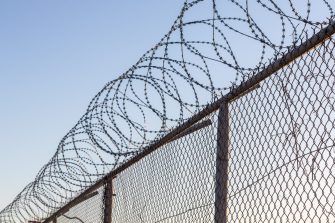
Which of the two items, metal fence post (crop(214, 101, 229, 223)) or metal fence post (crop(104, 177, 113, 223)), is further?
metal fence post (crop(104, 177, 113, 223))

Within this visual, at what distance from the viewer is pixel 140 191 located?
6039mm

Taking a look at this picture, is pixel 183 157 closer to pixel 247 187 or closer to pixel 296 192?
pixel 247 187

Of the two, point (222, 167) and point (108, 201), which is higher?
point (108, 201)

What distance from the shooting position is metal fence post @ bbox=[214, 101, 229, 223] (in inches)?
161

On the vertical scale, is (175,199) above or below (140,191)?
below

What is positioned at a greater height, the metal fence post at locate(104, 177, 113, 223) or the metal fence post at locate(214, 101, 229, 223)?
the metal fence post at locate(104, 177, 113, 223)

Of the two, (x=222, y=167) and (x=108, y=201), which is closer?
(x=222, y=167)

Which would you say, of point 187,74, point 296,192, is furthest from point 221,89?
point 296,192

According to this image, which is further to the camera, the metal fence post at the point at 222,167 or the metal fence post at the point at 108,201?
the metal fence post at the point at 108,201

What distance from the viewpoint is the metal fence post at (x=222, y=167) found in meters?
4.09

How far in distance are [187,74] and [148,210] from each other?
1.86 m

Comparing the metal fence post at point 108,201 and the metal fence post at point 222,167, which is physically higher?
the metal fence post at point 108,201

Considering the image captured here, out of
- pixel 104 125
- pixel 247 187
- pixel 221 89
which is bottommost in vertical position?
pixel 247 187

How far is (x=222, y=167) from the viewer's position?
163 inches
